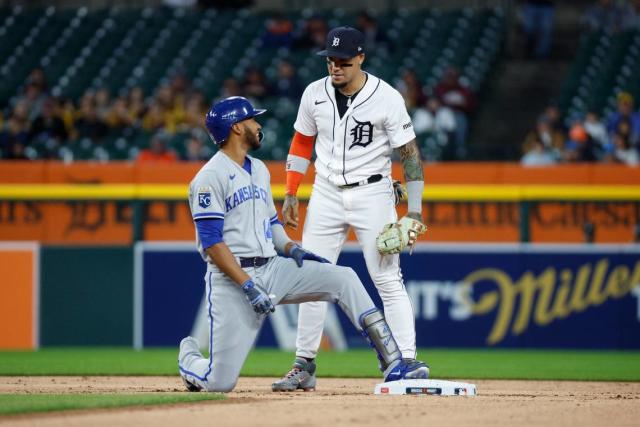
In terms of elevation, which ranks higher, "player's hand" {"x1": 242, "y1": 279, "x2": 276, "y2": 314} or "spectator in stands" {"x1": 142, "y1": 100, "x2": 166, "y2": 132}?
"player's hand" {"x1": 242, "y1": 279, "x2": 276, "y2": 314}

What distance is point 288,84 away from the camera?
1527 cm

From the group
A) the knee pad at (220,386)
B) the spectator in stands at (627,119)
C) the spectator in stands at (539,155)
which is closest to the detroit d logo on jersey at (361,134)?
the knee pad at (220,386)

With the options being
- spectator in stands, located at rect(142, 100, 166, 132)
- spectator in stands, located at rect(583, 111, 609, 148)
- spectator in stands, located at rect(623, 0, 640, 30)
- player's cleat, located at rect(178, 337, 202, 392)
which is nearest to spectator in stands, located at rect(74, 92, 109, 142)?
spectator in stands, located at rect(142, 100, 166, 132)

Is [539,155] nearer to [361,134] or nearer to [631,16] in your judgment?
[631,16]

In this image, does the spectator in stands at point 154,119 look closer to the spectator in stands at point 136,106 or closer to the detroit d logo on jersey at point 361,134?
the spectator in stands at point 136,106

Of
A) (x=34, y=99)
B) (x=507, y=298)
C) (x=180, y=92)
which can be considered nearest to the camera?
(x=507, y=298)

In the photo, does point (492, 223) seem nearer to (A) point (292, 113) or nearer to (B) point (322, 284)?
(A) point (292, 113)

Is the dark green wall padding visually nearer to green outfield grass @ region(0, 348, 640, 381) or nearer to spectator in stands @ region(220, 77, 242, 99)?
green outfield grass @ region(0, 348, 640, 381)

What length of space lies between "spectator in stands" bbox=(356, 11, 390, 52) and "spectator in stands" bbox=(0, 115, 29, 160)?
473cm

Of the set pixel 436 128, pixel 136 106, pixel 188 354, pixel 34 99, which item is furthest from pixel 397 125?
pixel 34 99

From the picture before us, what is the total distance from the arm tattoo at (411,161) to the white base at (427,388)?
116 centimetres

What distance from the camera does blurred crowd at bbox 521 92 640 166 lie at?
12.8m

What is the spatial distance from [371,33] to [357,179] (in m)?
10.1

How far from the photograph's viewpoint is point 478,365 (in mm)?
9711
